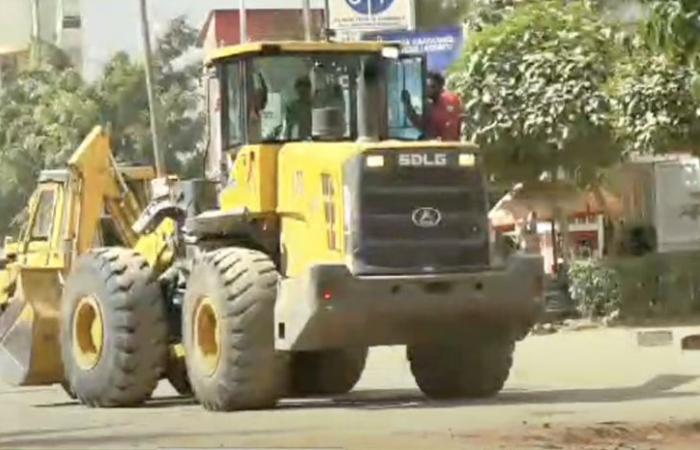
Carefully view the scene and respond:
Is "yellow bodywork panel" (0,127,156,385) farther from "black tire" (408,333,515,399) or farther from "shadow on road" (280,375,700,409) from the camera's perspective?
"black tire" (408,333,515,399)

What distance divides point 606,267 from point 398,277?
1375 centimetres

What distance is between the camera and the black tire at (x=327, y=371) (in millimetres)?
20703

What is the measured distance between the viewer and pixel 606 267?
31.5 meters

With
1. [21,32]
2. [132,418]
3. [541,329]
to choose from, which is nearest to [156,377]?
[132,418]

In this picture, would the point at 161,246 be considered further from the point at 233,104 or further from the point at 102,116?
the point at 102,116

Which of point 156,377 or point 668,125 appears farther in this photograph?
point 668,125

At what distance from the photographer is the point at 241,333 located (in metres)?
18.2

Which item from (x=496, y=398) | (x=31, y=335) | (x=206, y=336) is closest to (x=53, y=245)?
(x=31, y=335)

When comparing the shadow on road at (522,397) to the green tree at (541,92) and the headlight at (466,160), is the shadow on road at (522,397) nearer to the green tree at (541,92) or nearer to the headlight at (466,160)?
the headlight at (466,160)

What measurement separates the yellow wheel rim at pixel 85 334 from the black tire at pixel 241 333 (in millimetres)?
1770

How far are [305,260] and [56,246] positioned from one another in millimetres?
4356

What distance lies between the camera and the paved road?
15.3 m

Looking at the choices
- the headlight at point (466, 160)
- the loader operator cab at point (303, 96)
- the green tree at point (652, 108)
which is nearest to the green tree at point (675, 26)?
the headlight at point (466, 160)

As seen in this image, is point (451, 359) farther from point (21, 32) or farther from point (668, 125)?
point (21, 32)
